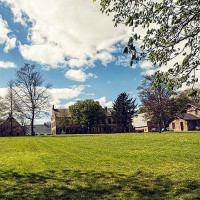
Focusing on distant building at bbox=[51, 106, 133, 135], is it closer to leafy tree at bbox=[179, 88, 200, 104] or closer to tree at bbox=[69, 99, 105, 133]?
tree at bbox=[69, 99, 105, 133]

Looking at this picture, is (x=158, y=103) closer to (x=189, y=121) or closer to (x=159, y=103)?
(x=159, y=103)

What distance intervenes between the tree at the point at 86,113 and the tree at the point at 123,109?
20.7 ft

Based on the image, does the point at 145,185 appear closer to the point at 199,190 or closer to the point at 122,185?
the point at 122,185

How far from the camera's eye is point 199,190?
18.6ft

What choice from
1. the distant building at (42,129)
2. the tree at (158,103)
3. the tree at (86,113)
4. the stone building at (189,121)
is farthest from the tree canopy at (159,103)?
the distant building at (42,129)

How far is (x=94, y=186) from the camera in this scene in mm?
6453

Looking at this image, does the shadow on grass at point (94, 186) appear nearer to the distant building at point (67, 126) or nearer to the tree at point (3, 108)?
the tree at point (3, 108)

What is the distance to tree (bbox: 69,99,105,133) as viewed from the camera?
214ft

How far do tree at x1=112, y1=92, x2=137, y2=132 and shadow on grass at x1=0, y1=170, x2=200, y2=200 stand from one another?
56439 mm

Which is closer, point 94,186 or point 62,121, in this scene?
point 94,186

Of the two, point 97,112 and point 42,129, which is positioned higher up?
point 97,112

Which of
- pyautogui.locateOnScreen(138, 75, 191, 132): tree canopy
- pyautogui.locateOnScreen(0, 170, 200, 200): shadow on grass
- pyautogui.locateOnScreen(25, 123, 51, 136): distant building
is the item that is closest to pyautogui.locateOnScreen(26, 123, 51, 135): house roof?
pyautogui.locateOnScreen(25, 123, 51, 136): distant building

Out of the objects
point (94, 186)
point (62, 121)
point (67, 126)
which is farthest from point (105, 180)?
point (67, 126)

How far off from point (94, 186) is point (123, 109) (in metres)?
58.3
